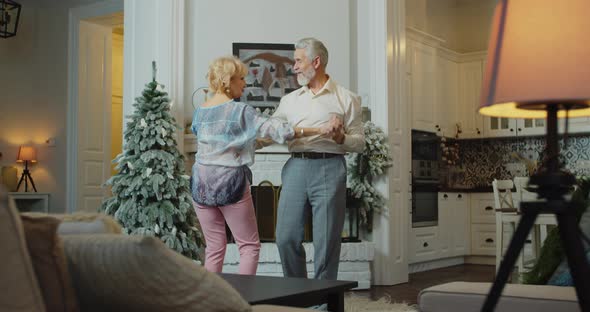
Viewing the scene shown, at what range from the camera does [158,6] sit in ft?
20.2

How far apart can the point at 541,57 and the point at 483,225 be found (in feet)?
24.1

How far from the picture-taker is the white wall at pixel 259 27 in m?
6.25

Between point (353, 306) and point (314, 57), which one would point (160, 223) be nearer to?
point (353, 306)

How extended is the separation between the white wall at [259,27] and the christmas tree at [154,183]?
1.95 feet

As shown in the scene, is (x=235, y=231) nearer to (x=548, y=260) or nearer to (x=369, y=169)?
(x=548, y=260)

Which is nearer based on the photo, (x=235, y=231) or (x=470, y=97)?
(x=235, y=231)

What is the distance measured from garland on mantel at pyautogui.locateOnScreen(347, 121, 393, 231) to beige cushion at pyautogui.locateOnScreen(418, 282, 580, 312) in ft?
12.6

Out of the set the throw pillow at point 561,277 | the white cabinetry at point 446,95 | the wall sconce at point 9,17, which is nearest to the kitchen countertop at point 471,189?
the white cabinetry at point 446,95

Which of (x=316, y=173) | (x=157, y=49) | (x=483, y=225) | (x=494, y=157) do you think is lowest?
(x=483, y=225)

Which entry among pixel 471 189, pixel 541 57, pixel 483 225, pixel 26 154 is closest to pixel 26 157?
pixel 26 154

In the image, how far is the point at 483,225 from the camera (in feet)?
27.9

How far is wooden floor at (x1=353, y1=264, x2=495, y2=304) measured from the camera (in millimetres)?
5516

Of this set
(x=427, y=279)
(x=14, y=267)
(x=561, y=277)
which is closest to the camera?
(x=14, y=267)

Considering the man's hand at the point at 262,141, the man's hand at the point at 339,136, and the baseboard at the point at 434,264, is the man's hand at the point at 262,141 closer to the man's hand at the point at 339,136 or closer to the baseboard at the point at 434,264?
the man's hand at the point at 339,136
